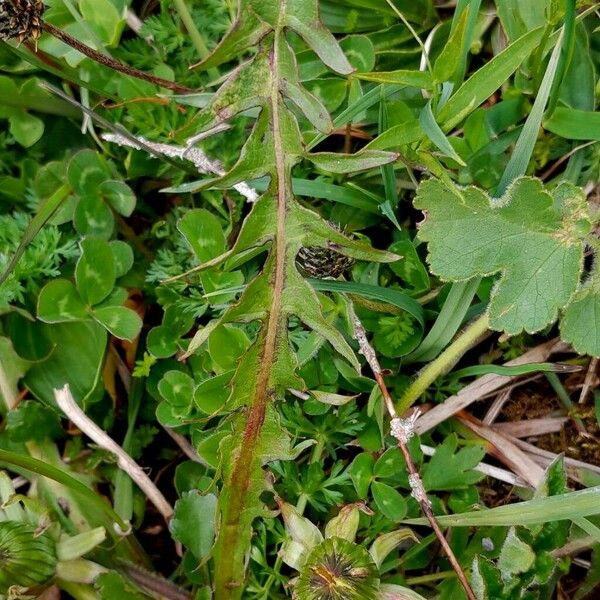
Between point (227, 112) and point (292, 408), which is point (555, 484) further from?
point (227, 112)

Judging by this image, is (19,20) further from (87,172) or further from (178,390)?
(178,390)

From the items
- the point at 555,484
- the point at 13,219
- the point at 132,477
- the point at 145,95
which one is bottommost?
the point at 132,477

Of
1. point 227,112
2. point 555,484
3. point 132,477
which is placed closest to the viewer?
point 227,112

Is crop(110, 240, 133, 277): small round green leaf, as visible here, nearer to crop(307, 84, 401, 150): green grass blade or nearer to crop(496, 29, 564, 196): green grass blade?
crop(307, 84, 401, 150): green grass blade

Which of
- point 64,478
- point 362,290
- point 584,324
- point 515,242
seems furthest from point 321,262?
point 64,478

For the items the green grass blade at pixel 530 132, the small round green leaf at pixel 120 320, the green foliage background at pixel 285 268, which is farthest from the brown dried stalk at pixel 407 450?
the small round green leaf at pixel 120 320

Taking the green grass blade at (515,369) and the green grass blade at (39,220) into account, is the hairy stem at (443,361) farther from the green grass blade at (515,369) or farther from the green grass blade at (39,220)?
the green grass blade at (39,220)

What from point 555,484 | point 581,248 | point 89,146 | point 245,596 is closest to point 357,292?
point 581,248
